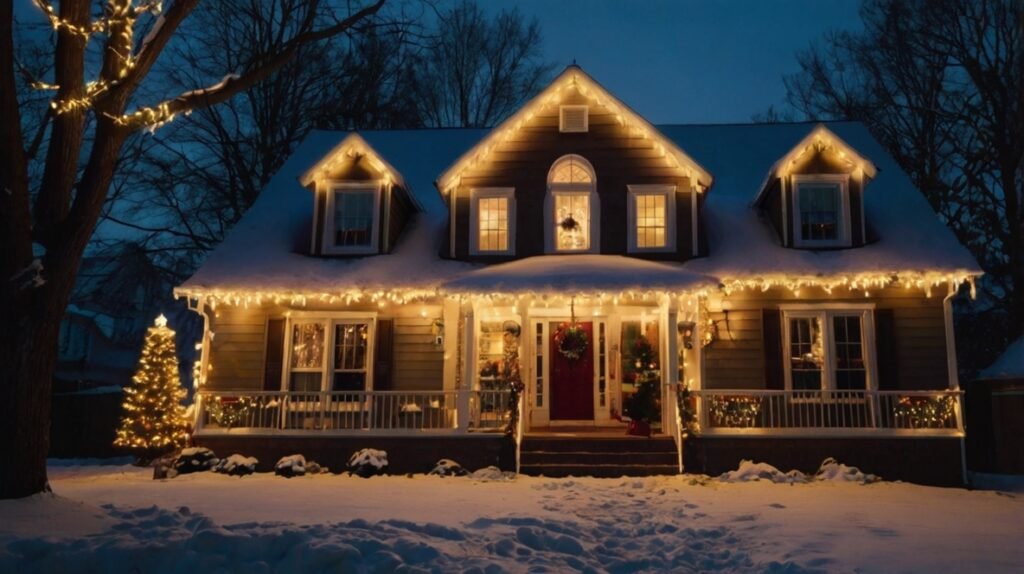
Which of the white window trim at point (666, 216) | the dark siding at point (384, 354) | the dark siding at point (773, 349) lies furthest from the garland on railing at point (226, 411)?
the dark siding at point (773, 349)

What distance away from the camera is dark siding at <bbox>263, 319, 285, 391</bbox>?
1566 centimetres

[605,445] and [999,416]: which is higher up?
[999,416]

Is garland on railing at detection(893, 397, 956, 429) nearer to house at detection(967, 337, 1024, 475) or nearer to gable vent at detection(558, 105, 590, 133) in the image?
house at detection(967, 337, 1024, 475)

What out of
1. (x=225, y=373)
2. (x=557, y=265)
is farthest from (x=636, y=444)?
(x=225, y=373)

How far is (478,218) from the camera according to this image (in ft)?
53.0

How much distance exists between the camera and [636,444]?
1377 cm

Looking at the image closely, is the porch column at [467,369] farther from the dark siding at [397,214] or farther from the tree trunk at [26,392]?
the tree trunk at [26,392]

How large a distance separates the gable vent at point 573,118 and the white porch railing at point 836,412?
5.61m

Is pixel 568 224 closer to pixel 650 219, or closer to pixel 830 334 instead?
pixel 650 219

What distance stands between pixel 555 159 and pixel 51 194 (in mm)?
9510

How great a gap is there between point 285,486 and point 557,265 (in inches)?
236

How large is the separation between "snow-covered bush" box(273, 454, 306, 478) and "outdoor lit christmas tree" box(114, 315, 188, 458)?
343 cm

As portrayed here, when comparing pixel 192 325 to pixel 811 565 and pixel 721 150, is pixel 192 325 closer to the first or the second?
pixel 721 150

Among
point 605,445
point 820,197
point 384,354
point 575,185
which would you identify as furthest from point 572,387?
point 820,197
